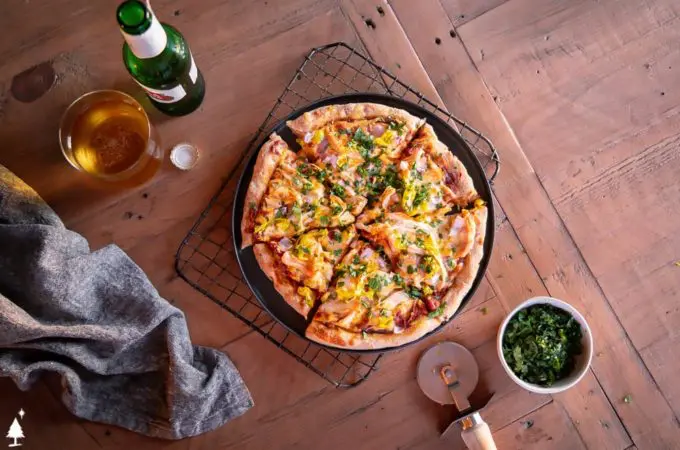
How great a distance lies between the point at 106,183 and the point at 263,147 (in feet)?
2.66

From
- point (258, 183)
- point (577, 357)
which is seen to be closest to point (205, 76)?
point (258, 183)

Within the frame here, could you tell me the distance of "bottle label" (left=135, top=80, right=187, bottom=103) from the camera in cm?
251

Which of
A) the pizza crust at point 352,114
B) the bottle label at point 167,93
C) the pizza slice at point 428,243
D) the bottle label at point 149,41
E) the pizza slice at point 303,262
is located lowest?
the pizza slice at point 428,243

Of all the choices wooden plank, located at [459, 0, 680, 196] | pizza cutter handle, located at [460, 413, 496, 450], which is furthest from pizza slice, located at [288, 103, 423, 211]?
pizza cutter handle, located at [460, 413, 496, 450]

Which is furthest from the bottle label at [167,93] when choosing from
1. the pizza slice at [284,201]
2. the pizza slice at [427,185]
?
the pizza slice at [427,185]

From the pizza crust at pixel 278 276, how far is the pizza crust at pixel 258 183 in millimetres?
69

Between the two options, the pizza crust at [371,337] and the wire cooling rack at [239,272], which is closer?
the pizza crust at [371,337]

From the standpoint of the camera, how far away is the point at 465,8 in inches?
120

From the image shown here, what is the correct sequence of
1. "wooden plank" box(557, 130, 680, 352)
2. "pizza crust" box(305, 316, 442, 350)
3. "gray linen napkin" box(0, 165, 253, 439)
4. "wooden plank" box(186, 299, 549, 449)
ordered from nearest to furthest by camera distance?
1. "gray linen napkin" box(0, 165, 253, 439)
2. "pizza crust" box(305, 316, 442, 350)
3. "wooden plank" box(186, 299, 549, 449)
4. "wooden plank" box(557, 130, 680, 352)

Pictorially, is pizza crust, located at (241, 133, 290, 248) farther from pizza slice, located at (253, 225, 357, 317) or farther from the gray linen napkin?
the gray linen napkin

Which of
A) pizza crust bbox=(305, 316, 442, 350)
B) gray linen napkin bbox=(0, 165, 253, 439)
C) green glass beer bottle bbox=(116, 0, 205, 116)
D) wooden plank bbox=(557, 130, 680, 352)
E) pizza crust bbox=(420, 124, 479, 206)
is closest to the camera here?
green glass beer bottle bbox=(116, 0, 205, 116)

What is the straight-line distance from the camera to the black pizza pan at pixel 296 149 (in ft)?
8.82

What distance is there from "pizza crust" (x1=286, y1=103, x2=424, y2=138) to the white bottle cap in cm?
53

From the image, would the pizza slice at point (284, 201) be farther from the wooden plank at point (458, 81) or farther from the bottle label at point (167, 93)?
the wooden plank at point (458, 81)
